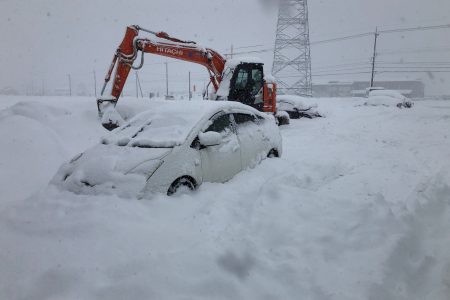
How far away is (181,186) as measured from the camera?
5441 mm

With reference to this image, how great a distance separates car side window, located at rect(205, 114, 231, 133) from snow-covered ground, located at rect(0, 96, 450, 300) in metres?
0.89

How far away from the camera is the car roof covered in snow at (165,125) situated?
5863mm

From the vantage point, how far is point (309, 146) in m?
11.9

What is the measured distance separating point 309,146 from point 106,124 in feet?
22.2

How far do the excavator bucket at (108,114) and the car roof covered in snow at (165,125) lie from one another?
641cm

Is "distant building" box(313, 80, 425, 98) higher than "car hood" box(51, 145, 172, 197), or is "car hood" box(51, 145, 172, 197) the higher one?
"distant building" box(313, 80, 425, 98)

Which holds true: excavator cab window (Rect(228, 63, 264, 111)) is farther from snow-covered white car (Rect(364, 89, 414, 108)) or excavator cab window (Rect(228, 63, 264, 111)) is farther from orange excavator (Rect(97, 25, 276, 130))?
snow-covered white car (Rect(364, 89, 414, 108))

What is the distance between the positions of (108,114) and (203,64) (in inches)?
166

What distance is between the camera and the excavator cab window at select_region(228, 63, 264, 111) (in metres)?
14.8

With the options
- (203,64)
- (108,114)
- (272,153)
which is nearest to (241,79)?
(203,64)

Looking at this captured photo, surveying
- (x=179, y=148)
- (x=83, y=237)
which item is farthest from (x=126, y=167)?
(x=83, y=237)

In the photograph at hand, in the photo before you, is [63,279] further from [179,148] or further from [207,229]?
[179,148]

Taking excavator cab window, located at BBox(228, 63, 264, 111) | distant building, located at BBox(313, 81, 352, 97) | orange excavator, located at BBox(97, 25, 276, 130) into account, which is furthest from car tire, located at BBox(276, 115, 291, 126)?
distant building, located at BBox(313, 81, 352, 97)

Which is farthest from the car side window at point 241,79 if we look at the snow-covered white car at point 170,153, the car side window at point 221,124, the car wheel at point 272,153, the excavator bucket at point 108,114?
the car side window at point 221,124
